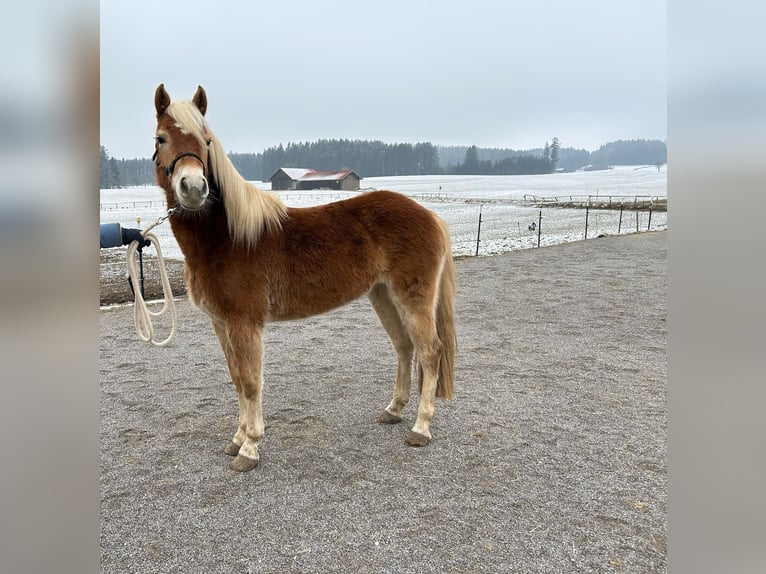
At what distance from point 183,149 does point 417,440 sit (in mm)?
2163

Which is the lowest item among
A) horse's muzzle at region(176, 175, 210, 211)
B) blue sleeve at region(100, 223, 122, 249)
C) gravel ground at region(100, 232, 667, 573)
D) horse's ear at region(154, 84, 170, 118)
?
gravel ground at region(100, 232, 667, 573)

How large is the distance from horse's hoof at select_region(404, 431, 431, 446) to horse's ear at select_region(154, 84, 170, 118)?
93.1 inches

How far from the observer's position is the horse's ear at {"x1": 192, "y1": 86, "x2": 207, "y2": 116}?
8.11 ft

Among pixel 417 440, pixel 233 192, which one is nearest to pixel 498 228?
pixel 417 440

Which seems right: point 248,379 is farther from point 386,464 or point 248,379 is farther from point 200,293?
point 386,464

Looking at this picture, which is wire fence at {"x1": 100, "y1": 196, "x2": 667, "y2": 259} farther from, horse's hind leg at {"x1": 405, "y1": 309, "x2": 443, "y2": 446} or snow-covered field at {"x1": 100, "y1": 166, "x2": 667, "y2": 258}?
horse's hind leg at {"x1": 405, "y1": 309, "x2": 443, "y2": 446}

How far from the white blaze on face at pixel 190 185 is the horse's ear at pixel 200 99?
48 centimetres

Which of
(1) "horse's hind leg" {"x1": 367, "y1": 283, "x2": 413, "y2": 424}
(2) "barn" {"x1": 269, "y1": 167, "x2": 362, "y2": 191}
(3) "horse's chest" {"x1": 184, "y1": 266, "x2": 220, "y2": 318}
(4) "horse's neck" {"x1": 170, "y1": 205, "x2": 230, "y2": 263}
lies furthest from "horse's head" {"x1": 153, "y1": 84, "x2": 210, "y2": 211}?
(2) "barn" {"x1": 269, "y1": 167, "x2": 362, "y2": 191}

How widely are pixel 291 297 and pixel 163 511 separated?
1.29 meters
